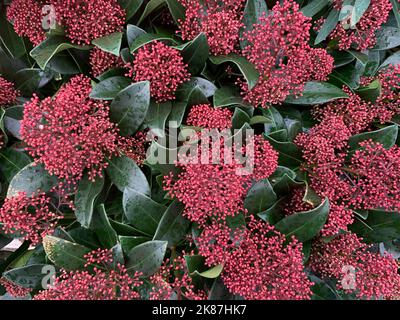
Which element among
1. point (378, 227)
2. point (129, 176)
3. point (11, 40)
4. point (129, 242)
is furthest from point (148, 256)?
point (11, 40)

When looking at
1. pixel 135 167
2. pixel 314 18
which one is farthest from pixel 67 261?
pixel 314 18

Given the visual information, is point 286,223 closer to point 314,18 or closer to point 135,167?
point 135,167

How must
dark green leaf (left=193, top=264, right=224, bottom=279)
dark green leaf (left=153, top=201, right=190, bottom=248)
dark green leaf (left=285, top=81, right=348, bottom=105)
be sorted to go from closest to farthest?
dark green leaf (left=193, top=264, right=224, bottom=279)
dark green leaf (left=153, top=201, right=190, bottom=248)
dark green leaf (left=285, top=81, right=348, bottom=105)

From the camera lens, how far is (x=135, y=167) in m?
1.11

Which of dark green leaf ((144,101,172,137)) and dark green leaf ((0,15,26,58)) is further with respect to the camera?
dark green leaf ((0,15,26,58))

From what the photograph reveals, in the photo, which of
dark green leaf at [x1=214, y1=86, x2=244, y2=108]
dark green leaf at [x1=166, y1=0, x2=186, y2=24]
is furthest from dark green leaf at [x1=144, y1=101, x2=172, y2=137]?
dark green leaf at [x1=166, y1=0, x2=186, y2=24]

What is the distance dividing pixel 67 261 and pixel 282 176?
0.66 m

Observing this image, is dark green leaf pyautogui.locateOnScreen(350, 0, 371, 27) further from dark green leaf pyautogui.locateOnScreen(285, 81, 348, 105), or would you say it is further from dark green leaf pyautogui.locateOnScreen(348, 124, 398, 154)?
dark green leaf pyautogui.locateOnScreen(348, 124, 398, 154)

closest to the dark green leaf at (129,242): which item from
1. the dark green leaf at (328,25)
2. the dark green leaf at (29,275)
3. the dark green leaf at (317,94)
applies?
the dark green leaf at (29,275)

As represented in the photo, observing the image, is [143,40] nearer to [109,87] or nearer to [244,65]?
[109,87]

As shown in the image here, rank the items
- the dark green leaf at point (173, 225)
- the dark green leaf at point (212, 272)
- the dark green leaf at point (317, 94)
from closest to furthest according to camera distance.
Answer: the dark green leaf at point (212, 272) → the dark green leaf at point (173, 225) → the dark green leaf at point (317, 94)

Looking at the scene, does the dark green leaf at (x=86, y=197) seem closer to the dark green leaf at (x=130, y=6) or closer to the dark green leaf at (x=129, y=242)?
the dark green leaf at (x=129, y=242)

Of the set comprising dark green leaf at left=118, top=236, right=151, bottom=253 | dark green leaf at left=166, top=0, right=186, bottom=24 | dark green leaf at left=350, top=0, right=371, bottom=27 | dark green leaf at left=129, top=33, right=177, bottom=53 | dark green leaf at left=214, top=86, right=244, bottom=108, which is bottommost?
dark green leaf at left=118, top=236, right=151, bottom=253

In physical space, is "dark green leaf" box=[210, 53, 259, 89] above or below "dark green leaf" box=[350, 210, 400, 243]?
above
